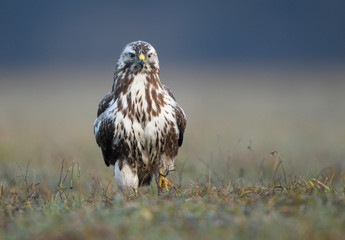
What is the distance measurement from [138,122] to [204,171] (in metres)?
2.12

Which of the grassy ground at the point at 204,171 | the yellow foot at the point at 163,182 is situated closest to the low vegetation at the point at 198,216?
the grassy ground at the point at 204,171

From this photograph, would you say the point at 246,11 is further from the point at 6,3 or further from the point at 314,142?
the point at 314,142

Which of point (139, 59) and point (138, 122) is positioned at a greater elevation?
point (139, 59)

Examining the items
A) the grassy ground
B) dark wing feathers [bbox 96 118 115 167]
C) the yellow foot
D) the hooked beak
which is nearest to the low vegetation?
the grassy ground

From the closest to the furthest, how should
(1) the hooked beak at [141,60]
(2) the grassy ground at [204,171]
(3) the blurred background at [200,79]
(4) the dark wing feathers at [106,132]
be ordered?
1. (2) the grassy ground at [204,171]
2. (1) the hooked beak at [141,60]
3. (4) the dark wing feathers at [106,132]
4. (3) the blurred background at [200,79]

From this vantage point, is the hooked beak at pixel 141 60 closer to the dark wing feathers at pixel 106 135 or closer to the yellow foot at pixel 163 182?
the dark wing feathers at pixel 106 135

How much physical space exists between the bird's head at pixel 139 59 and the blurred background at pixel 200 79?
112 centimetres

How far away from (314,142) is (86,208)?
26.1 ft

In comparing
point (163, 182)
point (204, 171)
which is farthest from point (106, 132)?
point (204, 171)

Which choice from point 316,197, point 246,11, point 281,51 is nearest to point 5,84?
point 281,51

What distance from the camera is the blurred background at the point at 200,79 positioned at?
10.3 metres

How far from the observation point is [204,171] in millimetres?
8203

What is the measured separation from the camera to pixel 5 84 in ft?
115

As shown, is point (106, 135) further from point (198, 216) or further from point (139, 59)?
point (198, 216)
